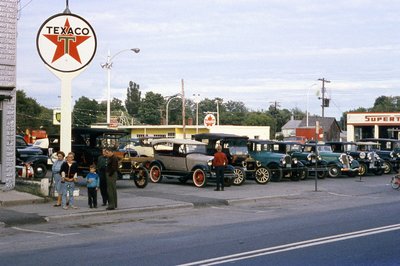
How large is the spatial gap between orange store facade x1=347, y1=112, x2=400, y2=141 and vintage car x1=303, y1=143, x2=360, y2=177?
3318 centimetres

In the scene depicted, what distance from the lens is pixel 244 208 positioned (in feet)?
62.3

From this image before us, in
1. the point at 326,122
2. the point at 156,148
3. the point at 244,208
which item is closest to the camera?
the point at 244,208

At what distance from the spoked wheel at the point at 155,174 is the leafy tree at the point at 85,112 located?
211 feet

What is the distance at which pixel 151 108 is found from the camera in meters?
109

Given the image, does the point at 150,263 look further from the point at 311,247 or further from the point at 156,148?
the point at 156,148

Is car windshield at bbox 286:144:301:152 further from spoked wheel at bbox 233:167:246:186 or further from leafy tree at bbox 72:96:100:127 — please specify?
leafy tree at bbox 72:96:100:127

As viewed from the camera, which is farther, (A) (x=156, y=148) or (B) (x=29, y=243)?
(A) (x=156, y=148)

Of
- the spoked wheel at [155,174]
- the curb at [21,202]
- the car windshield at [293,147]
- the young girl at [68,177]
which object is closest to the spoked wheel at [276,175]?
the car windshield at [293,147]

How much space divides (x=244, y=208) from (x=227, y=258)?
923cm

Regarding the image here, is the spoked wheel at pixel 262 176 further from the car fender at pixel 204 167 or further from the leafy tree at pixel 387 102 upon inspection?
the leafy tree at pixel 387 102

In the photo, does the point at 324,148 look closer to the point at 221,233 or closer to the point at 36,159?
the point at 36,159

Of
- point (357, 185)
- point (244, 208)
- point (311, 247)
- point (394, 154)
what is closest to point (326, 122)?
point (394, 154)

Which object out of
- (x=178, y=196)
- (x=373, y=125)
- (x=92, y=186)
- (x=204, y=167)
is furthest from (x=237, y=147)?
(x=373, y=125)

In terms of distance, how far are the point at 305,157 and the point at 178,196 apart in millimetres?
12874
